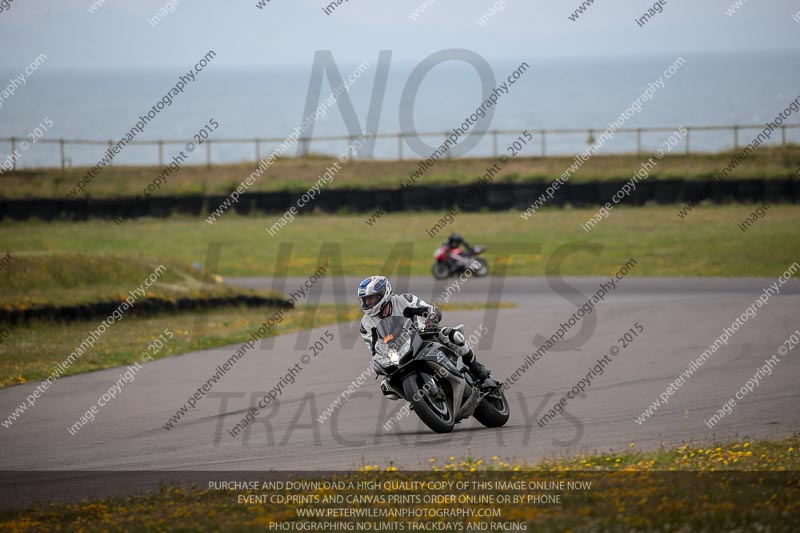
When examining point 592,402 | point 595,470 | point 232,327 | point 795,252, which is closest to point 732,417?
point 592,402

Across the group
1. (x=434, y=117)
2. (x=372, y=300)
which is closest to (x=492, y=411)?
(x=372, y=300)

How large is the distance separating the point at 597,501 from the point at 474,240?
2826cm

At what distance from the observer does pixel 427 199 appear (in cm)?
4103

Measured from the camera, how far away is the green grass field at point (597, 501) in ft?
23.0

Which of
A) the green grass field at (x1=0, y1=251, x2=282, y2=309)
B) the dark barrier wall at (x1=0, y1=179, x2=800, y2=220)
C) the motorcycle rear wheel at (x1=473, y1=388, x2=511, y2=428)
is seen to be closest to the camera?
the motorcycle rear wheel at (x1=473, y1=388, x2=511, y2=428)

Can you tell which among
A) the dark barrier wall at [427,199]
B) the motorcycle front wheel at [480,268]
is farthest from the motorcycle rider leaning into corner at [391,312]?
the dark barrier wall at [427,199]

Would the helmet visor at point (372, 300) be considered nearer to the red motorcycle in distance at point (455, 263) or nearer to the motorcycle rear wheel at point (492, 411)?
the motorcycle rear wheel at point (492, 411)

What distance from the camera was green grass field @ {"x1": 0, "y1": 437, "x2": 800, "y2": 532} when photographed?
7.02 metres

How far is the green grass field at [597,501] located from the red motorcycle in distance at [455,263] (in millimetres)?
19433

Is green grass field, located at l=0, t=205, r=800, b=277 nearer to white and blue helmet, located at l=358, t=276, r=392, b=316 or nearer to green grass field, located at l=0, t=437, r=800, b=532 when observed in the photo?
white and blue helmet, located at l=358, t=276, r=392, b=316

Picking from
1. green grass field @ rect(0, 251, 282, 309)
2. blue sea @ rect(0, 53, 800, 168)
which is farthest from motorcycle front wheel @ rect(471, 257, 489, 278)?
blue sea @ rect(0, 53, 800, 168)

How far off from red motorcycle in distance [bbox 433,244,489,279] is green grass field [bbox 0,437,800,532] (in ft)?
63.8

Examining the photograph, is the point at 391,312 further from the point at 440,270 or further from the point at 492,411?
the point at 440,270

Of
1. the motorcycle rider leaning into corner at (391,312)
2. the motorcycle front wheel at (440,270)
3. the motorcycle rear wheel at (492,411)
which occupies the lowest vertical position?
the motorcycle front wheel at (440,270)
